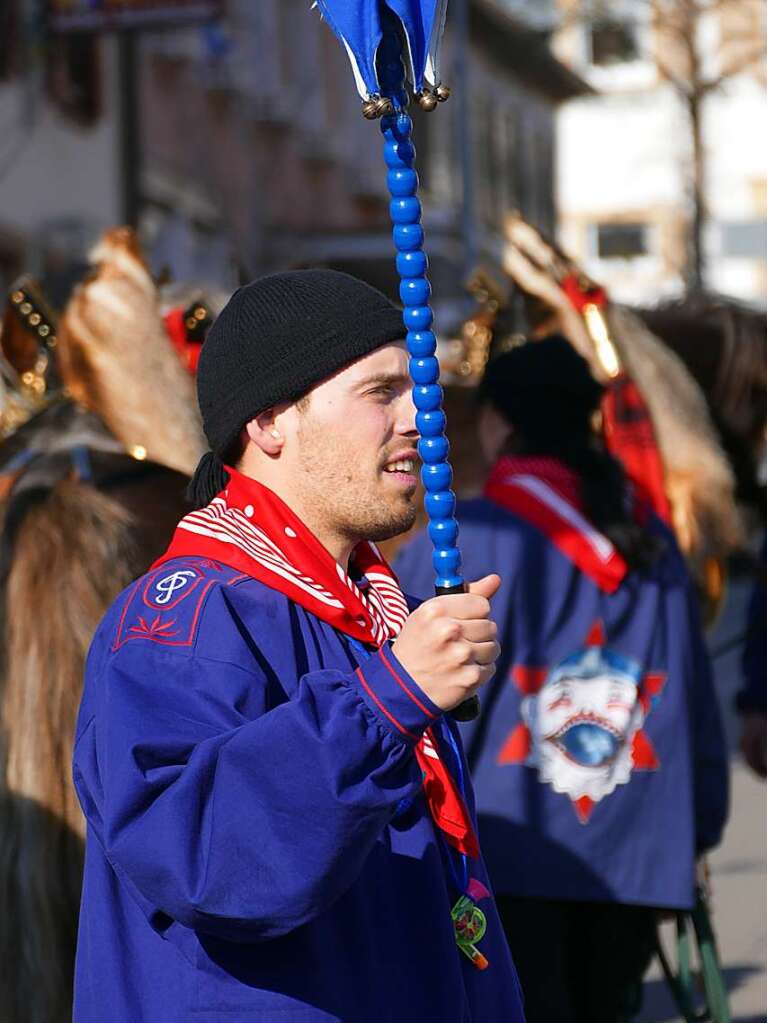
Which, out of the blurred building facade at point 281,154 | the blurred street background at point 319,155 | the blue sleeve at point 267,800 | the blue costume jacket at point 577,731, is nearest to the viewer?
the blue sleeve at point 267,800

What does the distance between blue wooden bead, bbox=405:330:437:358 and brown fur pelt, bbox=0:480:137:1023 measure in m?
1.49

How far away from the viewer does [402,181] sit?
7.63ft

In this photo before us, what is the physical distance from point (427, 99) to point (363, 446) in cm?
41

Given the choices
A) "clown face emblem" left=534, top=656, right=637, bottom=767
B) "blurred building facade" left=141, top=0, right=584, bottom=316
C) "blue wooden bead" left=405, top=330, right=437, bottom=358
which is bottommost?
"blurred building facade" left=141, top=0, right=584, bottom=316

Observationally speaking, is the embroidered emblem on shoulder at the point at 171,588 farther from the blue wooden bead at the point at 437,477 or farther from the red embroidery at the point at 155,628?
the blue wooden bead at the point at 437,477

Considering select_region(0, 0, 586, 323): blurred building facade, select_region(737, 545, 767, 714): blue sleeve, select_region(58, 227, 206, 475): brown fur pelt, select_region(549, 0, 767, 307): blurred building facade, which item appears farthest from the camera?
select_region(549, 0, 767, 307): blurred building facade

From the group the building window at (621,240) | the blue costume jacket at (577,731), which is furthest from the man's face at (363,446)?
the building window at (621,240)

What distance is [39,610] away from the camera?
11.9ft

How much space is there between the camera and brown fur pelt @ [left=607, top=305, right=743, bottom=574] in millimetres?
5742

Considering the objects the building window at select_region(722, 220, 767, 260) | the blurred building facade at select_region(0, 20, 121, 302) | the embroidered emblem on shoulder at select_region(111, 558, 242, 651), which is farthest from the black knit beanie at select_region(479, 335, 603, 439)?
the blurred building facade at select_region(0, 20, 121, 302)

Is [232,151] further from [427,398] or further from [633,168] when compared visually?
[633,168]

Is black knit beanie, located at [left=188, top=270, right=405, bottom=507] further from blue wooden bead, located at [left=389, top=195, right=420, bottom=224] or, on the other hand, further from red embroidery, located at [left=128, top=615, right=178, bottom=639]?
red embroidery, located at [left=128, top=615, right=178, bottom=639]

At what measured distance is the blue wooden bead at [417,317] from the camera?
230 centimetres

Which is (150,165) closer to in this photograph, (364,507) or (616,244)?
(364,507)
